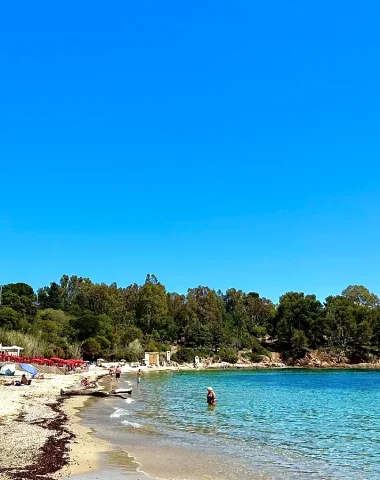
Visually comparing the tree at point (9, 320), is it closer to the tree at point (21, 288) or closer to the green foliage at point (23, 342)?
the green foliage at point (23, 342)

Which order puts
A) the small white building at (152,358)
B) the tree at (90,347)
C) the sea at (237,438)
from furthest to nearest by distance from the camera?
the small white building at (152,358) < the tree at (90,347) < the sea at (237,438)

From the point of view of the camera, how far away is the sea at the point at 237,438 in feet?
49.0

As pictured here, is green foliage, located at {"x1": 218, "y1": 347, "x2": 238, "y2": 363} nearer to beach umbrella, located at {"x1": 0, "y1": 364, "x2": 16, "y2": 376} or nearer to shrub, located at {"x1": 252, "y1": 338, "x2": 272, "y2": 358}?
shrub, located at {"x1": 252, "y1": 338, "x2": 272, "y2": 358}

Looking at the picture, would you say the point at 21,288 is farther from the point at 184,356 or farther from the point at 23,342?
the point at 23,342

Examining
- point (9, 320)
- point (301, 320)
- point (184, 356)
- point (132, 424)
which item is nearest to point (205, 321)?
Answer: point (184, 356)

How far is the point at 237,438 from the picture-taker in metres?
21.2

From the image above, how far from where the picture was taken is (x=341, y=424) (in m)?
26.8

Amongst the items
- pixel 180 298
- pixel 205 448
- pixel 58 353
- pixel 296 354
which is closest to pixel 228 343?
pixel 296 354

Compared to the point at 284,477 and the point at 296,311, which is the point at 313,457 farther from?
the point at 296,311

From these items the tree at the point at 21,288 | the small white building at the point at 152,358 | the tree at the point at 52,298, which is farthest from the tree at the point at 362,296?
the tree at the point at 21,288

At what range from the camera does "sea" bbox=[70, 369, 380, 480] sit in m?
14.9

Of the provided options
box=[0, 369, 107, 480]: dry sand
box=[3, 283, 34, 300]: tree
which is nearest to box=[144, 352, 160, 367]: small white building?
box=[3, 283, 34, 300]: tree

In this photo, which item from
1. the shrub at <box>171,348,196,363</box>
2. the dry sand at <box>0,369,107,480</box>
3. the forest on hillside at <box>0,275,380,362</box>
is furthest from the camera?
the forest on hillside at <box>0,275,380,362</box>

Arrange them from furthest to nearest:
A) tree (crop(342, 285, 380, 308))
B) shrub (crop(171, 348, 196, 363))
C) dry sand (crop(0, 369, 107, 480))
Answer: tree (crop(342, 285, 380, 308)) → shrub (crop(171, 348, 196, 363)) → dry sand (crop(0, 369, 107, 480))
